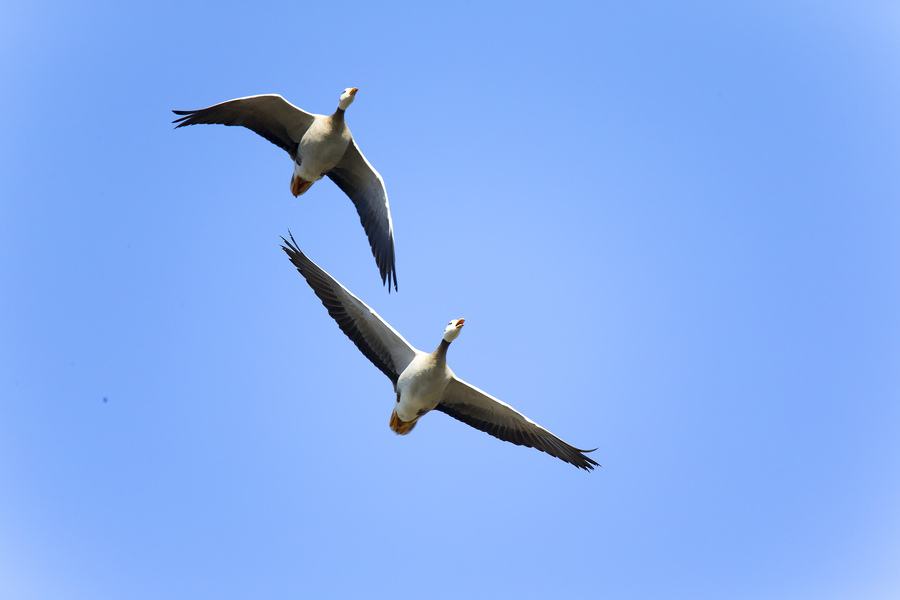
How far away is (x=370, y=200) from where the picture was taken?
56.9ft

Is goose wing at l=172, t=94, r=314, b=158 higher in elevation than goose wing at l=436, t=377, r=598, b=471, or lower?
higher

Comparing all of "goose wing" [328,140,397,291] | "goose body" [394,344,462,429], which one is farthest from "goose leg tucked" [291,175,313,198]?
"goose body" [394,344,462,429]

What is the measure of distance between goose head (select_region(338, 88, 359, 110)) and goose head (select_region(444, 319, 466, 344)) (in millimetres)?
4192

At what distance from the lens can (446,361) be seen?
48.0ft

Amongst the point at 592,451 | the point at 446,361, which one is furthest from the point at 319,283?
the point at 592,451

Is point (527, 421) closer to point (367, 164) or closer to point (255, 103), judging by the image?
point (367, 164)

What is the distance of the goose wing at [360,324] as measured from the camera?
1512cm

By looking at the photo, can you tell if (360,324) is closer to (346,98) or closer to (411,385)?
(411,385)

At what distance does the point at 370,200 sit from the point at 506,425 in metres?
4.63

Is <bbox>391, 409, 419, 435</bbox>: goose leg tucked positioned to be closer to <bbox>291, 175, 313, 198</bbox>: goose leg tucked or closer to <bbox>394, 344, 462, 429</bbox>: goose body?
<bbox>394, 344, 462, 429</bbox>: goose body

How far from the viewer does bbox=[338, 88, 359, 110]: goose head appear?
16438mm

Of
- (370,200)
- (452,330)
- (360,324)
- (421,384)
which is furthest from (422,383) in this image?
(370,200)

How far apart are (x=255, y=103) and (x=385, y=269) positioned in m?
3.38

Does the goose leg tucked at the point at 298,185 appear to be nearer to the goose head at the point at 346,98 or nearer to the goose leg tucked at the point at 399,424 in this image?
the goose head at the point at 346,98
